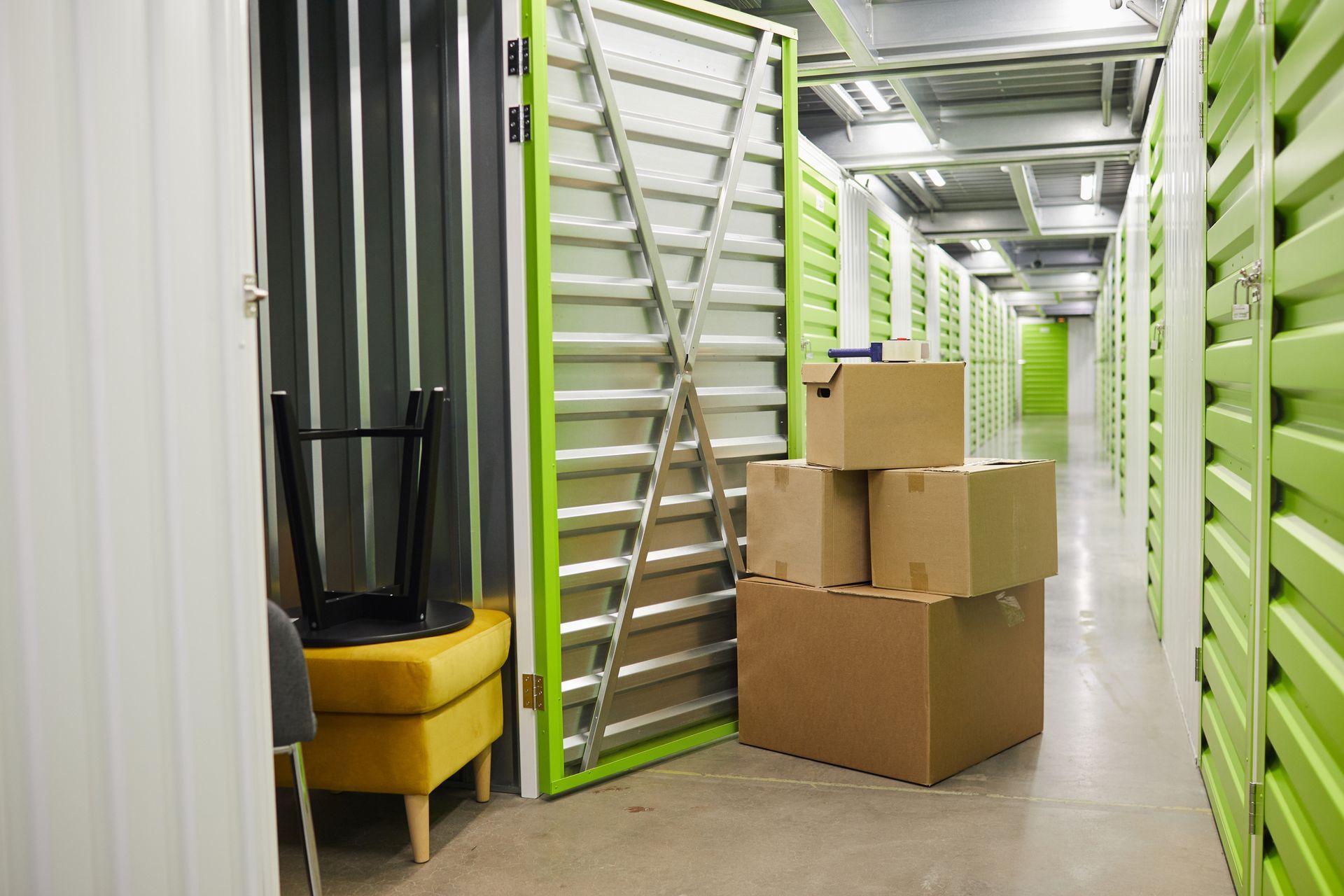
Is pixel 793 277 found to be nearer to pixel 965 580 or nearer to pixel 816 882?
pixel 965 580

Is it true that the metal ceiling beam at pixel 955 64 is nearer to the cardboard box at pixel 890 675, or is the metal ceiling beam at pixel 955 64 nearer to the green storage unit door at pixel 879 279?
the cardboard box at pixel 890 675

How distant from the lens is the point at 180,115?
144cm

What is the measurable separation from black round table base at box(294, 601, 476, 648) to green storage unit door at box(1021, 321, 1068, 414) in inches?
1210

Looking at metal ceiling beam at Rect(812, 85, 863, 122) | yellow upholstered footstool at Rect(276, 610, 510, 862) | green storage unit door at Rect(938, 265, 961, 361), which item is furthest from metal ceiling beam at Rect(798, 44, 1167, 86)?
green storage unit door at Rect(938, 265, 961, 361)

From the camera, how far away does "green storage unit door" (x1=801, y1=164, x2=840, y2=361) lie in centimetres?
654

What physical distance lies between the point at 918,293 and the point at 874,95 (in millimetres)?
4502

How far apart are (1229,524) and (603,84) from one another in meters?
2.18

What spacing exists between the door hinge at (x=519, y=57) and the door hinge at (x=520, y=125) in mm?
101

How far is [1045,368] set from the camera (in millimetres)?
31891

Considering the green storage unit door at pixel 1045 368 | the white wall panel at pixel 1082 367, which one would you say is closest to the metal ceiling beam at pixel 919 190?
the white wall panel at pixel 1082 367

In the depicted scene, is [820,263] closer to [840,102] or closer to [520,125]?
[840,102]

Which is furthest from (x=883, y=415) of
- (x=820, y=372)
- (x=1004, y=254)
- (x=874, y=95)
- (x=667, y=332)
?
(x=1004, y=254)

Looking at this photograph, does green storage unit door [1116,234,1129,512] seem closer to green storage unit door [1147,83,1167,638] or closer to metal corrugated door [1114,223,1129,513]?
metal corrugated door [1114,223,1129,513]

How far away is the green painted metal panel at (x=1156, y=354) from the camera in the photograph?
16.0 ft
